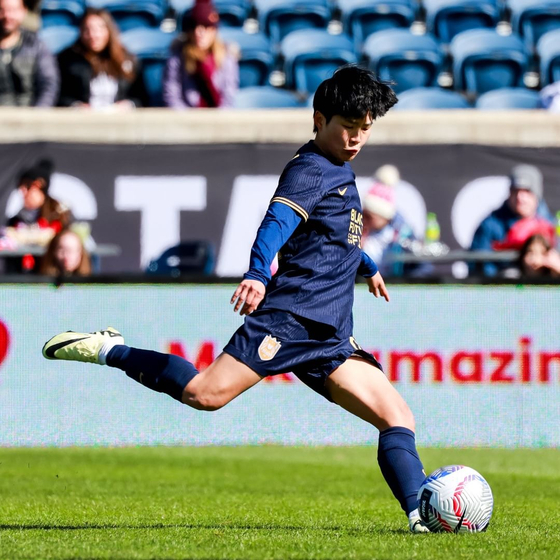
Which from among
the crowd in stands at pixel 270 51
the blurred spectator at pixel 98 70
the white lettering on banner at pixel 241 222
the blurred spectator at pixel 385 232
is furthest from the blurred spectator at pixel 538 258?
the blurred spectator at pixel 98 70

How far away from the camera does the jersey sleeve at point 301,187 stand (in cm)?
487

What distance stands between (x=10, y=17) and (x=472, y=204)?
16.8 feet

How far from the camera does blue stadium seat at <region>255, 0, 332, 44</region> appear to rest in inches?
579

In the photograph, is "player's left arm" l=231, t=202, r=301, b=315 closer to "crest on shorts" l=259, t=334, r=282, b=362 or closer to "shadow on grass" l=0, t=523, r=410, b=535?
"crest on shorts" l=259, t=334, r=282, b=362

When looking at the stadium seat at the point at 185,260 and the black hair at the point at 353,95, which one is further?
the stadium seat at the point at 185,260

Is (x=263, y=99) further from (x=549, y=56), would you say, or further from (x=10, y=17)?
(x=549, y=56)

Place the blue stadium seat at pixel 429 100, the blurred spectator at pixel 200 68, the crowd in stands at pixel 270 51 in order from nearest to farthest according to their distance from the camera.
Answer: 1. the blurred spectator at pixel 200 68
2. the crowd in stands at pixel 270 51
3. the blue stadium seat at pixel 429 100

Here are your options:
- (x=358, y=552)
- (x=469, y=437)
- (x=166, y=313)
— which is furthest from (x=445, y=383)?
(x=358, y=552)

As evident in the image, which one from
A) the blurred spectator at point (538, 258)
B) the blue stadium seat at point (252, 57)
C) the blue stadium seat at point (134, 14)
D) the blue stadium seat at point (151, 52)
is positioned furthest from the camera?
the blue stadium seat at point (134, 14)

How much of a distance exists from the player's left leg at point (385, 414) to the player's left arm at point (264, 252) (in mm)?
690

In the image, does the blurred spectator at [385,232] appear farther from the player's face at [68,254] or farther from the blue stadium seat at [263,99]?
the player's face at [68,254]

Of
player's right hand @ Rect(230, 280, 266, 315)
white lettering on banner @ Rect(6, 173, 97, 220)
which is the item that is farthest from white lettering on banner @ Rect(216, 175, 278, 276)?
player's right hand @ Rect(230, 280, 266, 315)

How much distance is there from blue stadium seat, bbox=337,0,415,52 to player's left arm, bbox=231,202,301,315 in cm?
1025

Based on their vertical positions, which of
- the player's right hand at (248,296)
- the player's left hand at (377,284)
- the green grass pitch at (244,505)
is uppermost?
the player's left hand at (377,284)
